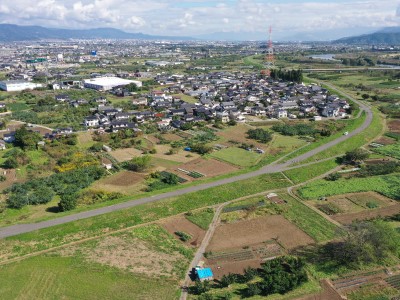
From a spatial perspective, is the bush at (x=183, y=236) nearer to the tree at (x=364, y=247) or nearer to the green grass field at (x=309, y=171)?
the tree at (x=364, y=247)

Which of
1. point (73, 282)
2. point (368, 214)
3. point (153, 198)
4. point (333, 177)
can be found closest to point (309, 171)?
point (333, 177)

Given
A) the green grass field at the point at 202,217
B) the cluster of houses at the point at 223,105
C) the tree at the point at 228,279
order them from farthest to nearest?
the cluster of houses at the point at 223,105, the green grass field at the point at 202,217, the tree at the point at 228,279

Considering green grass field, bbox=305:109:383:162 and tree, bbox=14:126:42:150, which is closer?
green grass field, bbox=305:109:383:162

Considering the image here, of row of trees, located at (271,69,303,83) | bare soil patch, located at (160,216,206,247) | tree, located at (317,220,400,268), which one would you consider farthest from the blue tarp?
row of trees, located at (271,69,303,83)

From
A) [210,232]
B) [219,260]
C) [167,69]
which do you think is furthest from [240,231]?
[167,69]

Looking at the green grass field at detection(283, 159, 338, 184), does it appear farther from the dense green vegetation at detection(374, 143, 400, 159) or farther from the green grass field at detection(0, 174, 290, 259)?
the dense green vegetation at detection(374, 143, 400, 159)

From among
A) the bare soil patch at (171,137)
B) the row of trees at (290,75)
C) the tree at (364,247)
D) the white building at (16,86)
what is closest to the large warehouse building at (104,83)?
the white building at (16,86)

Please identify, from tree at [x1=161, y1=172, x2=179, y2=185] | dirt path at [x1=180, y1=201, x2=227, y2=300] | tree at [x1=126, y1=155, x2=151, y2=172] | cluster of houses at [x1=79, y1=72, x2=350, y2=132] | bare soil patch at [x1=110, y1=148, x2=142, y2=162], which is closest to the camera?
dirt path at [x1=180, y1=201, x2=227, y2=300]
